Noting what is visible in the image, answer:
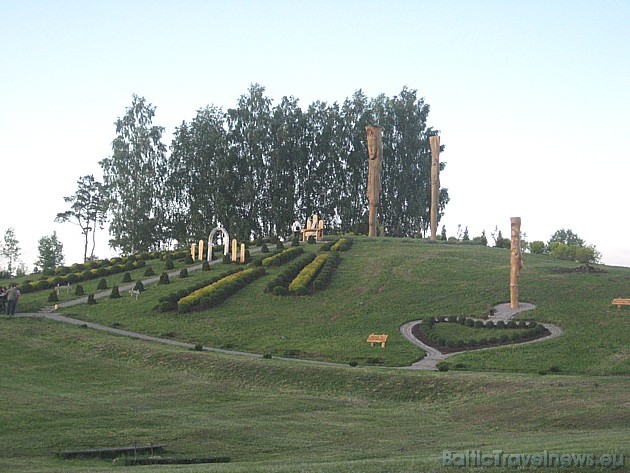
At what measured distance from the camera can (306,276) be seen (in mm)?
→ 45438

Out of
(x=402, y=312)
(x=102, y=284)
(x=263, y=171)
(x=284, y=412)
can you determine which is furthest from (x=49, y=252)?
(x=284, y=412)

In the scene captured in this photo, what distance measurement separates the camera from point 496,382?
22.8 metres

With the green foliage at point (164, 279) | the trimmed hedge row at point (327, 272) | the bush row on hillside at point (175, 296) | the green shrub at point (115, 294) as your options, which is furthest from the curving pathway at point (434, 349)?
the green foliage at point (164, 279)

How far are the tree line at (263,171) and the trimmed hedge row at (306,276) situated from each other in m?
28.1

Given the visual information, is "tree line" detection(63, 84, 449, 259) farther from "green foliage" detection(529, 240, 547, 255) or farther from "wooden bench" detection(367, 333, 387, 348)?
"wooden bench" detection(367, 333, 387, 348)

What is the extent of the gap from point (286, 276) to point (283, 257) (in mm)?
7171

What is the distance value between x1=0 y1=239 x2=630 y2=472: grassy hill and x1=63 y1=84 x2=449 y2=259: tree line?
3450 centimetres

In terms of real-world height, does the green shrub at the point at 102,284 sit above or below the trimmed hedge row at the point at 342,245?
below

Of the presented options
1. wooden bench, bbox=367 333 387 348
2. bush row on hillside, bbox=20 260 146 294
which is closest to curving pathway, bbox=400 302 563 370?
wooden bench, bbox=367 333 387 348

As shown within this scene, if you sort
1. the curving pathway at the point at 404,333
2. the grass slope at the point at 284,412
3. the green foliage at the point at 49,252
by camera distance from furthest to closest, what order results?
the green foliage at the point at 49,252, the curving pathway at the point at 404,333, the grass slope at the point at 284,412

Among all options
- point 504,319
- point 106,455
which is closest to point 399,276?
point 504,319

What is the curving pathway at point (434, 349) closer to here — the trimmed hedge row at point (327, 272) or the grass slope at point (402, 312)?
the grass slope at point (402, 312)

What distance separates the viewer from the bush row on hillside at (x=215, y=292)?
136 feet

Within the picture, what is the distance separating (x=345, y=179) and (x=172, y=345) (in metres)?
54.2
